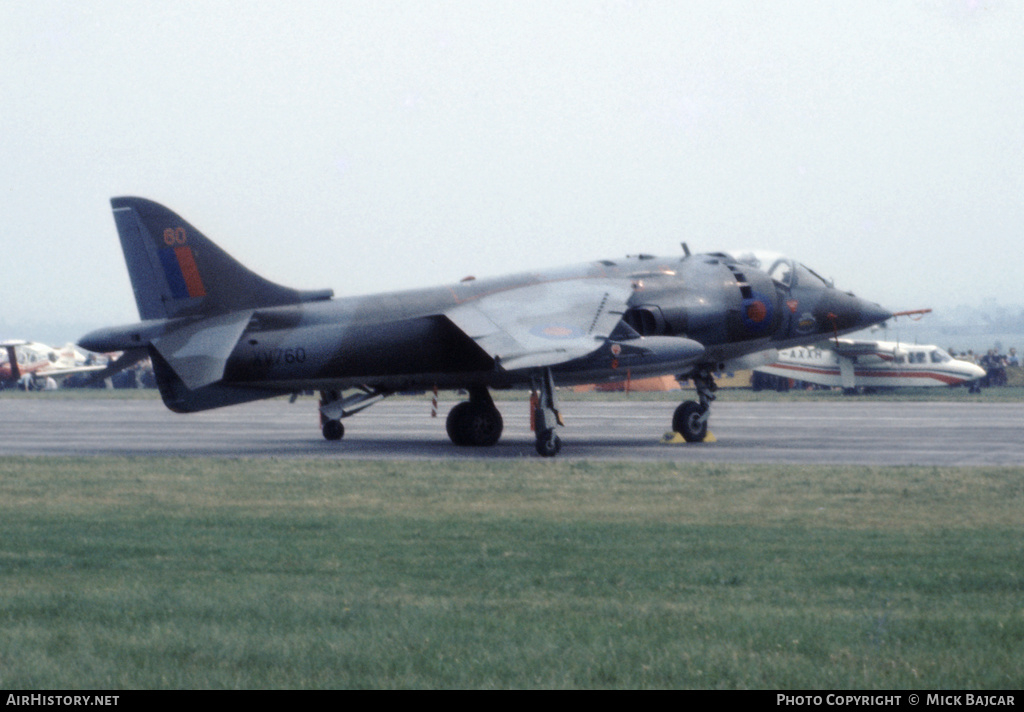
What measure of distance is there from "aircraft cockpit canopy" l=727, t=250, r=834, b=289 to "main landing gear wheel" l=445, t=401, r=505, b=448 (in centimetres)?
659

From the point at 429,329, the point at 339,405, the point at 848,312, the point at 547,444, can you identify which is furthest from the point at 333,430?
the point at 848,312

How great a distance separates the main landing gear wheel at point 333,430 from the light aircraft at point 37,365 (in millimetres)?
49582

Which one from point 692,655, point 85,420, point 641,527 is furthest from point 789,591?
point 85,420

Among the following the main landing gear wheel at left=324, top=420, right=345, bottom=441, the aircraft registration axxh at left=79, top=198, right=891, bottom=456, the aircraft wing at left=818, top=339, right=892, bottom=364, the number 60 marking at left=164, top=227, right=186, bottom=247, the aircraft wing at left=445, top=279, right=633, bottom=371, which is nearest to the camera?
the aircraft wing at left=445, top=279, right=633, bottom=371

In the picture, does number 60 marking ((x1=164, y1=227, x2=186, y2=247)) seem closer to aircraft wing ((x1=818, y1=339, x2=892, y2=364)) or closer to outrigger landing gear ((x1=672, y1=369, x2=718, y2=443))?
outrigger landing gear ((x1=672, y1=369, x2=718, y2=443))

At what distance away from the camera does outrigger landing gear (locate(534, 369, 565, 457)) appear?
2116 cm

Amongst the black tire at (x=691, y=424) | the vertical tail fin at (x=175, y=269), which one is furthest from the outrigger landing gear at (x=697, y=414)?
the vertical tail fin at (x=175, y=269)

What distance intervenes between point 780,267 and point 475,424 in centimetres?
770

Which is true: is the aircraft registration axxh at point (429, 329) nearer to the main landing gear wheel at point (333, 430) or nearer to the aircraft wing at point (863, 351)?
the main landing gear wheel at point (333, 430)

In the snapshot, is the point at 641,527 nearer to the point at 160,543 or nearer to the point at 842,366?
the point at 160,543

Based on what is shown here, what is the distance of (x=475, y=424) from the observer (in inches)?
950

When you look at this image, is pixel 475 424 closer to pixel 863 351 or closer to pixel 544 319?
pixel 544 319

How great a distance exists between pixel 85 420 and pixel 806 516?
28877 millimetres

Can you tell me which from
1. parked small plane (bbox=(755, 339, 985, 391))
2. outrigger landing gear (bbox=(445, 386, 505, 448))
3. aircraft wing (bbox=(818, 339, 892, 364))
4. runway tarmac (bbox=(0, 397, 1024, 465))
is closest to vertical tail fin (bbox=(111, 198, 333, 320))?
runway tarmac (bbox=(0, 397, 1024, 465))
